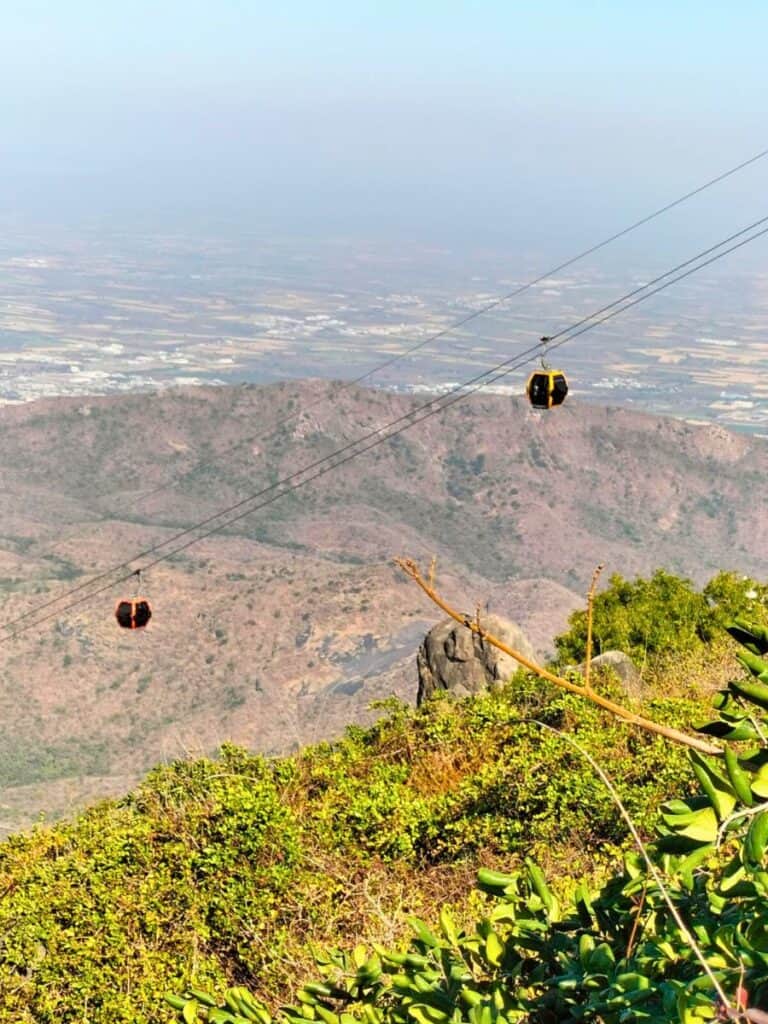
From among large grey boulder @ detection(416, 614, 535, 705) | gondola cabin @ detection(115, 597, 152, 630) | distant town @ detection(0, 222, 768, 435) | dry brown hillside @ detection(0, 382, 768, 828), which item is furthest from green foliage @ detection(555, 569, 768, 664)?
distant town @ detection(0, 222, 768, 435)

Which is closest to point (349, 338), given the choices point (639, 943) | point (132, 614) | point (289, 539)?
point (289, 539)

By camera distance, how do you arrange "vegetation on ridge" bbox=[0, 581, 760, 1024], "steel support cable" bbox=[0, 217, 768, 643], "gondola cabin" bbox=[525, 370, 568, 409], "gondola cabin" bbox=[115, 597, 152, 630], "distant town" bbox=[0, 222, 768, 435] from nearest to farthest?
"vegetation on ridge" bbox=[0, 581, 760, 1024]
"gondola cabin" bbox=[525, 370, 568, 409]
"gondola cabin" bbox=[115, 597, 152, 630]
"steel support cable" bbox=[0, 217, 768, 643]
"distant town" bbox=[0, 222, 768, 435]

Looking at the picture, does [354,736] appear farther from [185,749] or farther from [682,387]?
[682,387]

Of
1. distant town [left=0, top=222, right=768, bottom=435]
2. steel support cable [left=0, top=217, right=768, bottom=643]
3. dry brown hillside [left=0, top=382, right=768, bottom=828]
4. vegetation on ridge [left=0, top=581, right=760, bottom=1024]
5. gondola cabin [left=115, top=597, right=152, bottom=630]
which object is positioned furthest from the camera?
distant town [left=0, top=222, right=768, bottom=435]

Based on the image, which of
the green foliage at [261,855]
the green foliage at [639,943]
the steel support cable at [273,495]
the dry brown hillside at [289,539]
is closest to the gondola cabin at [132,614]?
the green foliage at [261,855]

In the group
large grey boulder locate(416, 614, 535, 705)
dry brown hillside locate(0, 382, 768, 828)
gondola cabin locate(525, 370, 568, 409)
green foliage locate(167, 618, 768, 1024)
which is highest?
gondola cabin locate(525, 370, 568, 409)

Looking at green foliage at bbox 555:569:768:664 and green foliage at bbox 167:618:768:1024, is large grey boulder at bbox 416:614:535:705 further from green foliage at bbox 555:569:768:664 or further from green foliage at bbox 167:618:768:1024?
green foliage at bbox 167:618:768:1024

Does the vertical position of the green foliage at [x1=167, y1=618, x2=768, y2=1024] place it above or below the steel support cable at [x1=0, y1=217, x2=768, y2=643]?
above
